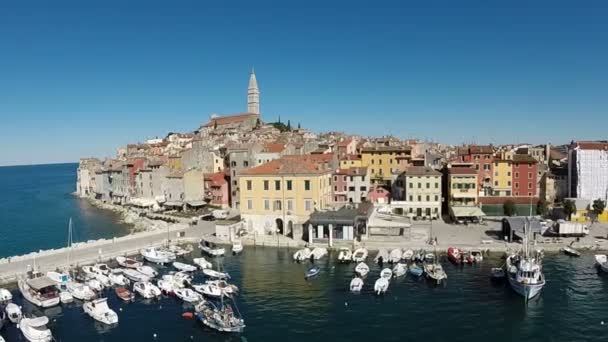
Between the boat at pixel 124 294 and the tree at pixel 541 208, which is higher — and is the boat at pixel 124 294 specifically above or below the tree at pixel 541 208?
below

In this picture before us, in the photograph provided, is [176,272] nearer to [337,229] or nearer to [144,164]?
[337,229]

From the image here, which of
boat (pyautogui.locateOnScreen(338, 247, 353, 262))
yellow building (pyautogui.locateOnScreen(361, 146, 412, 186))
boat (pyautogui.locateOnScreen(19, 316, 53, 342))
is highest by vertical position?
yellow building (pyautogui.locateOnScreen(361, 146, 412, 186))

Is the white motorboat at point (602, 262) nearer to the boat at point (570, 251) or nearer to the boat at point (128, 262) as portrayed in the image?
the boat at point (570, 251)

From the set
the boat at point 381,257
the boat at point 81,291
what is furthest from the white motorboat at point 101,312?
the boat at point 381,257

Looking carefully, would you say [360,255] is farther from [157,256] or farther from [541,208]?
[541,208]

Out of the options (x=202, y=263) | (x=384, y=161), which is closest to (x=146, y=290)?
(x=202, y=263)

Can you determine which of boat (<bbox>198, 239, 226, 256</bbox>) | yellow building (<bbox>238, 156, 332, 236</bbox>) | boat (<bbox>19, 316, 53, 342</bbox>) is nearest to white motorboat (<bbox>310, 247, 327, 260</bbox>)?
yellow building (<bbox>238, 156, 332, 236</bbox>)

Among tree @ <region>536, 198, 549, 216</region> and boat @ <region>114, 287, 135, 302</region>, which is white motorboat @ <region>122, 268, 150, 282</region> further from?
tree @ <region>536, 198, 549, 216</region>
